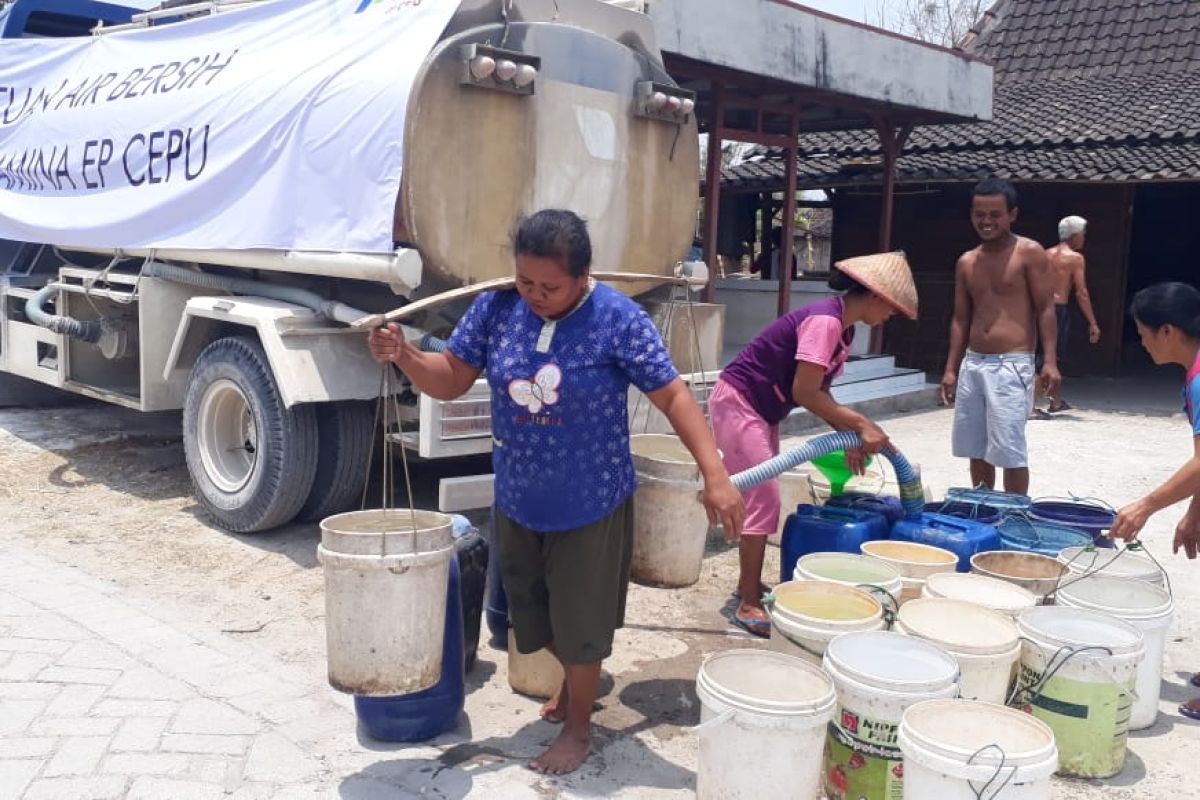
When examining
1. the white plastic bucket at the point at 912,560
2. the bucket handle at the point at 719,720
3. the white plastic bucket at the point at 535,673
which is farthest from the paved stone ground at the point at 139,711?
the white plastic bucket at the point at 912,560

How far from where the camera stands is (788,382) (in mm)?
4359

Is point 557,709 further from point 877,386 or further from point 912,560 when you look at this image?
point 877,386

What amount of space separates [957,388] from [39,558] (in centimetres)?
456

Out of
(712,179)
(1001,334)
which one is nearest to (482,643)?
(1001,334)

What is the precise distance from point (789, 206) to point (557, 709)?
7.39 m

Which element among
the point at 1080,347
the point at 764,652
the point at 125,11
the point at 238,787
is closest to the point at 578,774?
the point at 764,652

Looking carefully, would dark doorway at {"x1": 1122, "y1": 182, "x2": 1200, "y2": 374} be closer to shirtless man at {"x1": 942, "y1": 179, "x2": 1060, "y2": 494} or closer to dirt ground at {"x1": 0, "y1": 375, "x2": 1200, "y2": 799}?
dirt ground at {"x1": 0, "y1": 375, "x2": 1200, "y2": 799}

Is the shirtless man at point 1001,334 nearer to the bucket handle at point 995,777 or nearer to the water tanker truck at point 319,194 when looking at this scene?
the water tanker truck at point 319,194

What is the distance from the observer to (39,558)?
4953 mm

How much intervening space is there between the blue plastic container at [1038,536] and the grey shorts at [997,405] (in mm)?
950

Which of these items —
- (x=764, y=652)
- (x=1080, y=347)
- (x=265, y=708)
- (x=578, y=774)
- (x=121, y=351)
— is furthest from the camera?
(x=1080, y=347)

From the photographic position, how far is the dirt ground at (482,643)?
Result: 3299 millimetres

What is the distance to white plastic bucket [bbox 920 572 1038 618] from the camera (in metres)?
3.51

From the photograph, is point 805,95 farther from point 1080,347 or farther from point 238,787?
point 238,787
